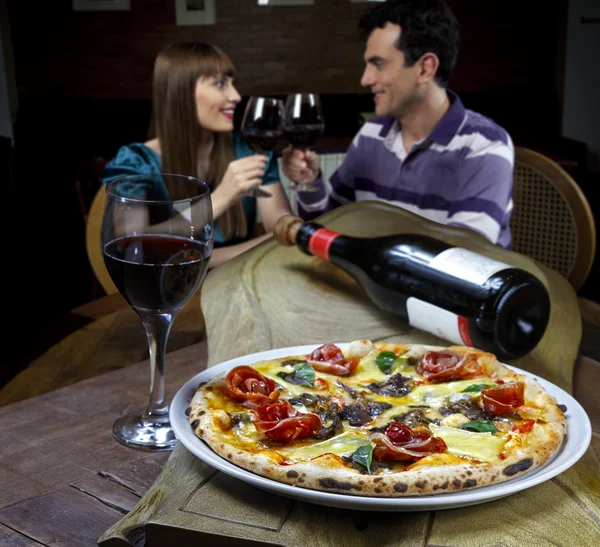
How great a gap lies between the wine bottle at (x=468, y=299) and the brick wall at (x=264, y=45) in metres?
4.35

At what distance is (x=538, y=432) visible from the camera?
0.69 metres

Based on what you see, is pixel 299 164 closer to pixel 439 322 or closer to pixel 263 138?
pixel 263 138

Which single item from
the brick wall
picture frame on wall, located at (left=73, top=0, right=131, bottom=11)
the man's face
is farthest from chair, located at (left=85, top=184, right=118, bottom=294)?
picture frame on wall, located at (left=73, top=0, right=131, bottom=11)

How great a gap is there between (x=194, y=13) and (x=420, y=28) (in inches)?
125

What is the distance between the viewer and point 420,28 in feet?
7.75

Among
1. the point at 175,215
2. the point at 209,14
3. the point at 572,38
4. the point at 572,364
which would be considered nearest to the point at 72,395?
the point at 175,215

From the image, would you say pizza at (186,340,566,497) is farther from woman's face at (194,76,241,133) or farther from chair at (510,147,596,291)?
woman's face at (194,76,241,133)

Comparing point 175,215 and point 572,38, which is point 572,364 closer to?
point 175,215

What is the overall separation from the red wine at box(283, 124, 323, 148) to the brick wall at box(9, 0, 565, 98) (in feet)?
11.5

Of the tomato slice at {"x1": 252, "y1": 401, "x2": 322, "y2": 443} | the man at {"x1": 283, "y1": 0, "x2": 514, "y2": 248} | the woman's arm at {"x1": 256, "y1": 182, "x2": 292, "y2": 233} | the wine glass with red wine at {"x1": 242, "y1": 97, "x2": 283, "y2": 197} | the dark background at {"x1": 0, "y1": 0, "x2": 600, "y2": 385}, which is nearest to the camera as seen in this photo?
the tomato slice at {"x1": 252, "y1": 401, "x2": 322, "y2": 443}

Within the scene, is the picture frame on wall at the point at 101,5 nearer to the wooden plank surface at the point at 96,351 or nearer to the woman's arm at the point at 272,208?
the woman's arm at the point at 272,208

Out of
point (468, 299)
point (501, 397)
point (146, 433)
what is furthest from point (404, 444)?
point (468, 299)

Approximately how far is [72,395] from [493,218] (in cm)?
140

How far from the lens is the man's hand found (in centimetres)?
199
